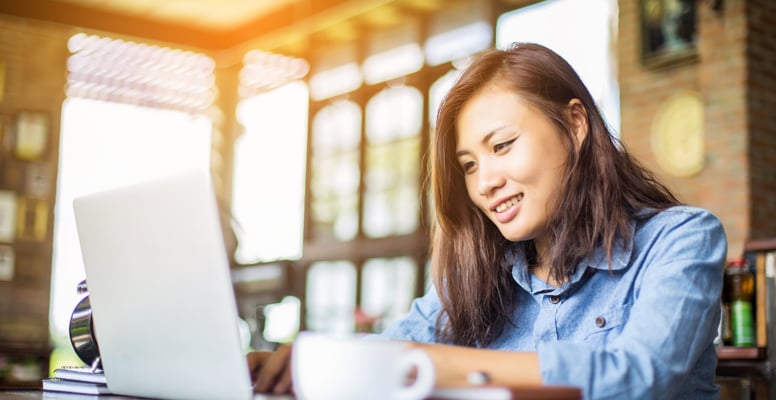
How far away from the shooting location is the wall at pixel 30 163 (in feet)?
25.5

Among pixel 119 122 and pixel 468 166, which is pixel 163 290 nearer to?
pixel 468 166

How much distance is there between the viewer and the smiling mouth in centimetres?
126

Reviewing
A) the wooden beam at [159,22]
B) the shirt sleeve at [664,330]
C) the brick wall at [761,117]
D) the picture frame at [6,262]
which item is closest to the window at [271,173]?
the wooden beam at [159,22]

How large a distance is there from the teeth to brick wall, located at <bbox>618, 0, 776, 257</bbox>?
3.50 meters

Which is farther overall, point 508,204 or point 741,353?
point 741,353

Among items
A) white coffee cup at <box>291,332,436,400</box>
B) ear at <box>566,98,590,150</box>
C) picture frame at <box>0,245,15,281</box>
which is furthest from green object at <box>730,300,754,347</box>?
picture frame at <box>0,245,15,281</box>

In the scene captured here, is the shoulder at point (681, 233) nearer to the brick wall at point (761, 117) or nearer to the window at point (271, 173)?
the brick wall at point (761, 117)

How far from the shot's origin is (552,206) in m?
1.26

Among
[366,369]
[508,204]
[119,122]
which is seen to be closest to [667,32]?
[508,204]

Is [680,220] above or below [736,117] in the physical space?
below

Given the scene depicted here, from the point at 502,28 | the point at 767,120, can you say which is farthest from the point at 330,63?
the point at 767,120

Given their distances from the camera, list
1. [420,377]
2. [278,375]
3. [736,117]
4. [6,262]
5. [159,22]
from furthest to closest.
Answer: [159,22] → [6,262] → [736,117] → [278,375] → [420,377]

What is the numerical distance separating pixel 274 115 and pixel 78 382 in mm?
7989

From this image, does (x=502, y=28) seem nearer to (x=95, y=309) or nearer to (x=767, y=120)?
(x=767, y=120)
